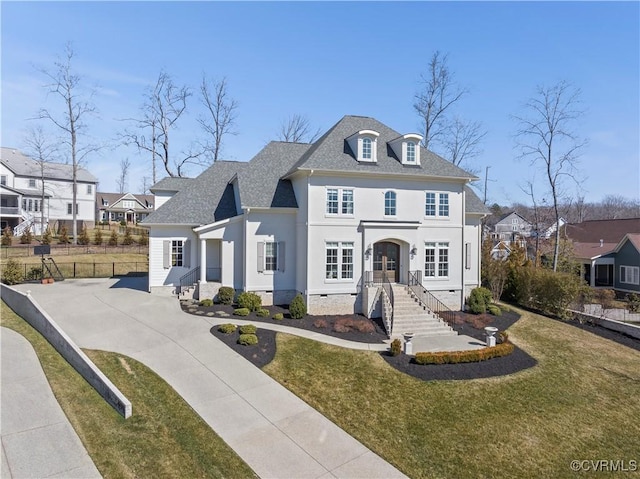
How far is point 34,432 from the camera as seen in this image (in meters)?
8.80

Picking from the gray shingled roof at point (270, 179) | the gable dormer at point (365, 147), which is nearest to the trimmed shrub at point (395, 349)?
the gray shingled roof at point (270, 179)

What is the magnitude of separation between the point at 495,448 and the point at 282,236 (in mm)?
13593

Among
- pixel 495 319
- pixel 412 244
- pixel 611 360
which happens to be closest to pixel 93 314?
pixel 412 244

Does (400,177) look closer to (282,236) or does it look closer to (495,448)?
(282,236)

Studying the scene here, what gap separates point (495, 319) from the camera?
65.8ft

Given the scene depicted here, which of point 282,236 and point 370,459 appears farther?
point 282,236

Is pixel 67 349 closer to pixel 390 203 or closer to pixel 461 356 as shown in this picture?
pixel 461 356

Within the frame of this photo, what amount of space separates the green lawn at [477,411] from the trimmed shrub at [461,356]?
110cm

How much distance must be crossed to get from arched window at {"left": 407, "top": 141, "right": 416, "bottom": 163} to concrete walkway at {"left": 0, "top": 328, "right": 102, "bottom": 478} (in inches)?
709

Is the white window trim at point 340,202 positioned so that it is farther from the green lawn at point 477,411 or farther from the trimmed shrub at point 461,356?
the trimmed shrub at point 461,356

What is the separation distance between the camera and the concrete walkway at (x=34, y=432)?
25.1 ft

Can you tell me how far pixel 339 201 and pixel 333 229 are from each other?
4.79 ft

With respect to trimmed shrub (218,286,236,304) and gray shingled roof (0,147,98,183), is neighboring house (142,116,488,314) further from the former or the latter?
gray shingled roof (0,147,98,183)

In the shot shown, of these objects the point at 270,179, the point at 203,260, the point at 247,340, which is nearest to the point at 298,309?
the point at 247,340
